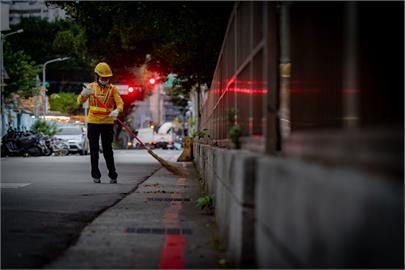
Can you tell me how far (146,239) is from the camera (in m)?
5.95

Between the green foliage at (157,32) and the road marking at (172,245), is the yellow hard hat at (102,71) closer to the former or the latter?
the green foliage at (157,32)

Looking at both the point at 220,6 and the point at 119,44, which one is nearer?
the point at 220,6

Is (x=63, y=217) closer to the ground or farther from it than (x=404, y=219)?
closer to the ground

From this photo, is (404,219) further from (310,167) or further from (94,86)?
(94,86)

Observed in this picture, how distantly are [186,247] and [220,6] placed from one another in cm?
769

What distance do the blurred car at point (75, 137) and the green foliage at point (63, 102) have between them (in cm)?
3118

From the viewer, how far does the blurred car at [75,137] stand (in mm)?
35969

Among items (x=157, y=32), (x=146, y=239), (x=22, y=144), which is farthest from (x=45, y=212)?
(x=22, y=144)

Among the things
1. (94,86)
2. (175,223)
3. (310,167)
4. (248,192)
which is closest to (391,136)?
(310,167)

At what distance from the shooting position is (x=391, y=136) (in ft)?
7.31

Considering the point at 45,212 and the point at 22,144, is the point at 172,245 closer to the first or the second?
the point at 45,212

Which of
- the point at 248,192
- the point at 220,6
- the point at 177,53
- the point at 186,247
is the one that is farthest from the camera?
the point at 177,53

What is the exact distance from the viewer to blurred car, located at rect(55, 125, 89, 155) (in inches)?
1416

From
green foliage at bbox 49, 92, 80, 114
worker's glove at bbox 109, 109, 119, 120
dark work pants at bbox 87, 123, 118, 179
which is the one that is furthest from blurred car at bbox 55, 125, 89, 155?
green foliage at bbox 49, 92, 80, 114
